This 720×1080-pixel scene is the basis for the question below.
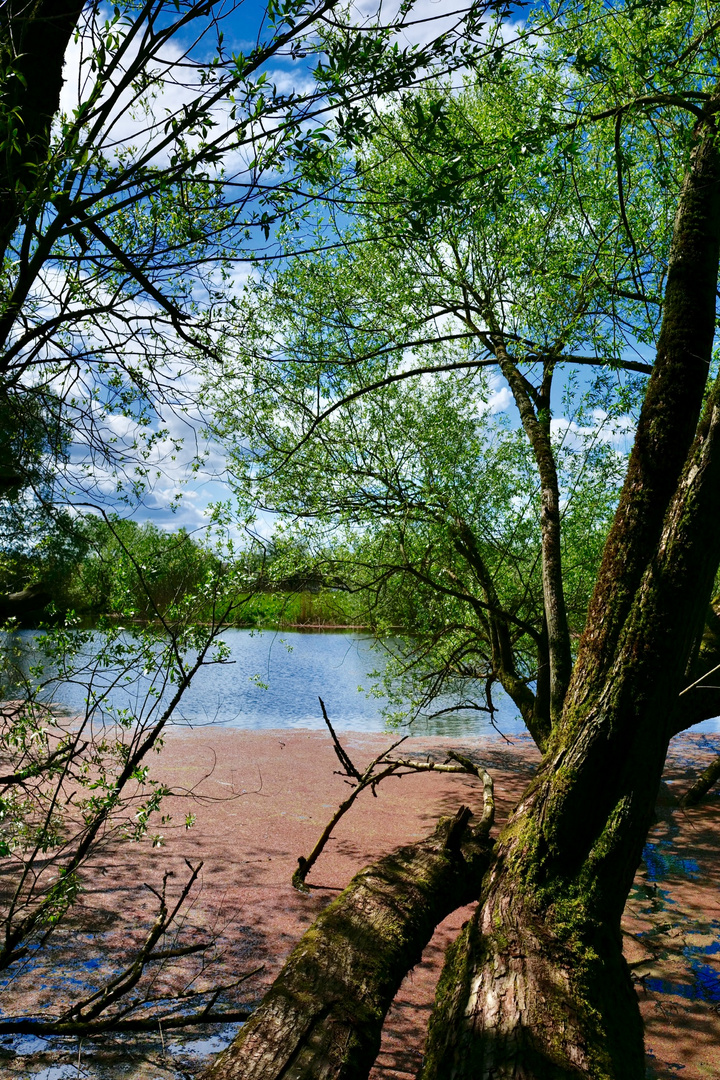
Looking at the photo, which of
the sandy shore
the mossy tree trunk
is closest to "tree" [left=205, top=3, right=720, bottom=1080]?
the mossy tree trunk

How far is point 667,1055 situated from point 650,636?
191 centimetres

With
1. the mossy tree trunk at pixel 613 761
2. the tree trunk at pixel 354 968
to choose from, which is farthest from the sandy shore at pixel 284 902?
the mossy tree trunk at pixel 613 761

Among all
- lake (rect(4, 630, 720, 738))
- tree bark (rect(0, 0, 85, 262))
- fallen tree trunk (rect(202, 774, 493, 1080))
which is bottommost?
lake (rect(4, 630, 720, 738))

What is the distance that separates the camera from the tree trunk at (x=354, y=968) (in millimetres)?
1978

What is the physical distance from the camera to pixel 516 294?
6.03m

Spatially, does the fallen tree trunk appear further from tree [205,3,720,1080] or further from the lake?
the lake

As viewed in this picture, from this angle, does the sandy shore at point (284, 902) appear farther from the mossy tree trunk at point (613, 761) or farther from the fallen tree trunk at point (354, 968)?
the mossy tree trunk at point (613, 761)

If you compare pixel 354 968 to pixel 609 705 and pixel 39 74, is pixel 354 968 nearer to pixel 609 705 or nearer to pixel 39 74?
Answer: pixel 609 705

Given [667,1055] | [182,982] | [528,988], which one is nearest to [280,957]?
[182,982]

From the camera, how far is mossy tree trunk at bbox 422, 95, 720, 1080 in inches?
87.9

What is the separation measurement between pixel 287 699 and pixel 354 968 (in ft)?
35.4

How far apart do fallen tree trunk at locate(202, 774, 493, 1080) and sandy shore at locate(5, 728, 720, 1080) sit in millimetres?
691

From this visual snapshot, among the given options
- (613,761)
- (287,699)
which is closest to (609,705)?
(613,761)

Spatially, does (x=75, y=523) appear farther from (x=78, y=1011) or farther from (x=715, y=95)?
(x=715, y=95)
